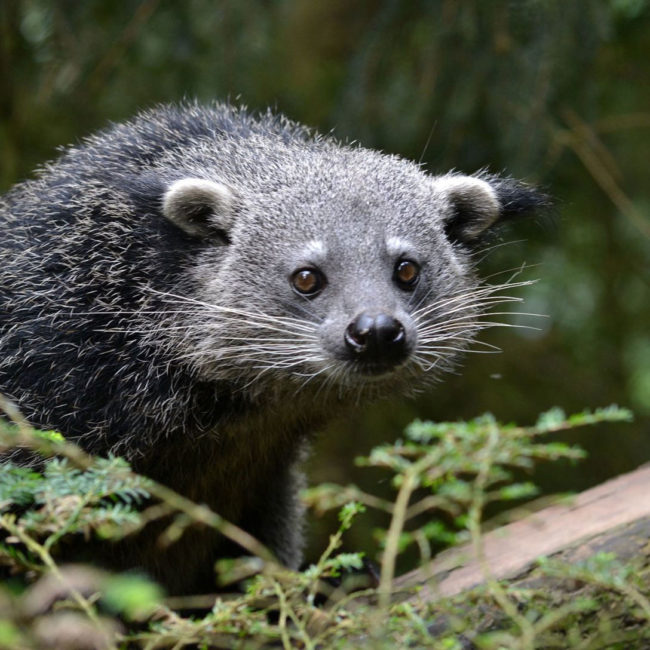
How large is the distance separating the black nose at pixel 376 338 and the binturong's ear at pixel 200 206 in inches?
49.5

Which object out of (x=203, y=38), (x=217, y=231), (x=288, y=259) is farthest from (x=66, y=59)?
(x=288, y=259)

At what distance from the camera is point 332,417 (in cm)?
651

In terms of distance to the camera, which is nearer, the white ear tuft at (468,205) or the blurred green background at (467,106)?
the white ear tuft at (468,205)

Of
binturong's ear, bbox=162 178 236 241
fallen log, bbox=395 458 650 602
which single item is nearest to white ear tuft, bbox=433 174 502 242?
binturong's ear, bbox=162 178 236 241

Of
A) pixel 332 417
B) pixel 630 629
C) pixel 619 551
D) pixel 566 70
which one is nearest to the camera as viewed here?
pixel 630 629

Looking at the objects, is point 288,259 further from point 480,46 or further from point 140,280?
point 480,46

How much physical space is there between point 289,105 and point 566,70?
2875 mm

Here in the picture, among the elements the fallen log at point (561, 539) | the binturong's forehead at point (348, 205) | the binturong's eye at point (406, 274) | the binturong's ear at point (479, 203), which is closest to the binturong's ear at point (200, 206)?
the binturong's forehead at point (348, 205)

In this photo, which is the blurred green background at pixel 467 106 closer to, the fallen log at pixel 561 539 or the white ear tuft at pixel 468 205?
the white ear tuft at pixel 468 205

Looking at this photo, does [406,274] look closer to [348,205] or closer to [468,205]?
[348,205]

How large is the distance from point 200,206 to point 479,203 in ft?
6.00

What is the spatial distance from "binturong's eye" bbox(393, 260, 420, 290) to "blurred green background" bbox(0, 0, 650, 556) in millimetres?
1407

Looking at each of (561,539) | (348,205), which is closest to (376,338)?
(348,205)

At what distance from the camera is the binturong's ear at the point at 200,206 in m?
5.80
